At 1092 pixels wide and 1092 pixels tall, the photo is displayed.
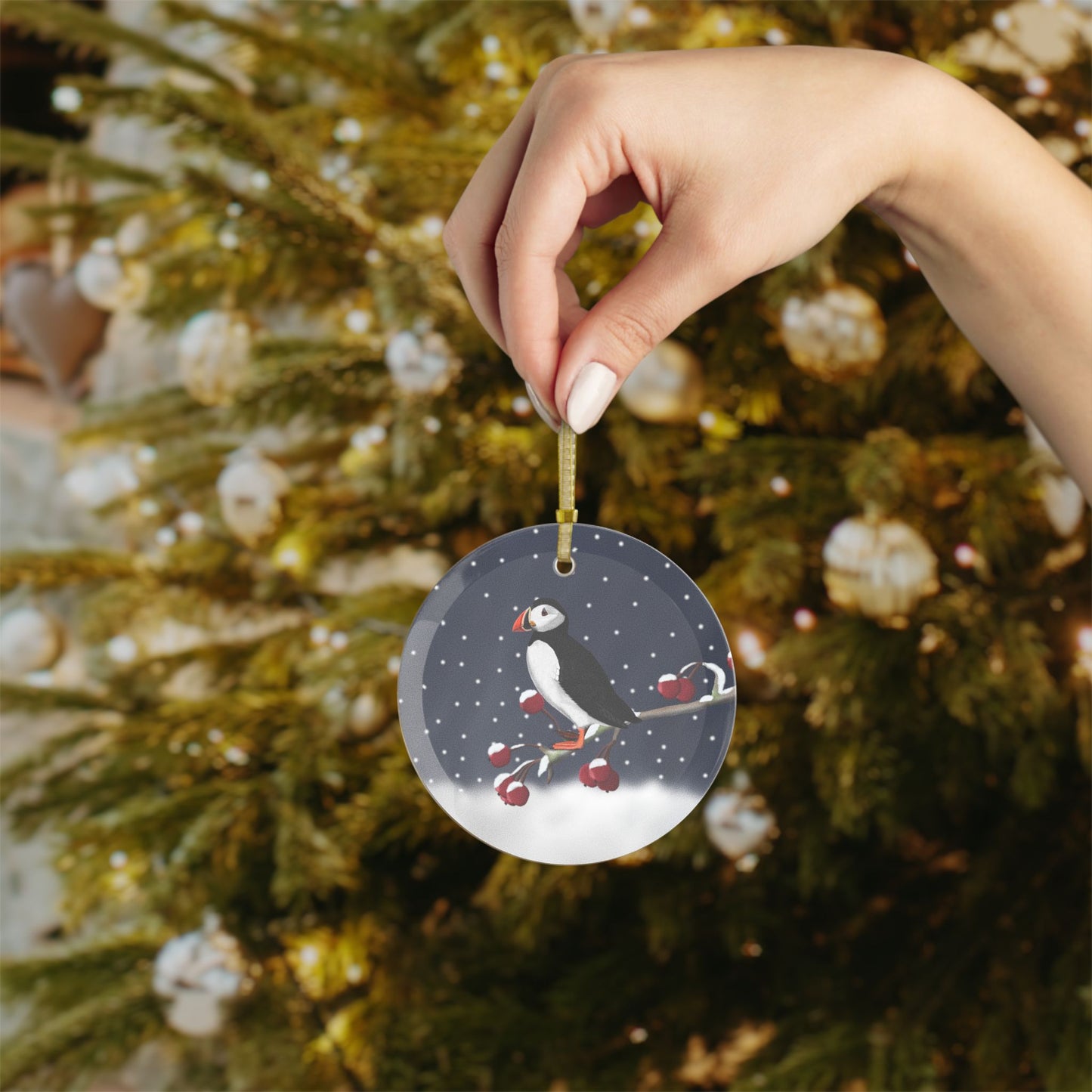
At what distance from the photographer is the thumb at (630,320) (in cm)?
38

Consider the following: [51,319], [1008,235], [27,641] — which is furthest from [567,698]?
[51,319]

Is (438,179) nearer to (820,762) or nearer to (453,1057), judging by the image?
(820,762)

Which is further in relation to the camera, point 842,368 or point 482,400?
point 482,400

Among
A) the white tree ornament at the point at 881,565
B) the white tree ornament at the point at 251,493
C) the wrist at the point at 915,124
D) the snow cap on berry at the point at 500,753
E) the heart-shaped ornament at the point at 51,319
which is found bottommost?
the heart-shaped ornament at the point at 51,319

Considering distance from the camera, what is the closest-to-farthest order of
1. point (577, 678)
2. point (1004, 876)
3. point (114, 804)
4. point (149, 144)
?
point (577, 678) → point (1004, 876) → point (114, 804) → point (149, 144)

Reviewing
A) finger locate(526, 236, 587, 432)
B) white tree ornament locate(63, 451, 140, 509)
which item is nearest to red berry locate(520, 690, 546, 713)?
finger locate(526, 236, 587, 432)

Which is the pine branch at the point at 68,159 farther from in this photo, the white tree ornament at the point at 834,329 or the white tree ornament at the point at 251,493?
the white tree ornament at the point at 834,329

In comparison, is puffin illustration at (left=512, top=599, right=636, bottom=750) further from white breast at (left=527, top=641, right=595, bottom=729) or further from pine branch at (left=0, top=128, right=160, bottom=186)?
pine branch at (left=0, top=128, right=160, bottom=186)

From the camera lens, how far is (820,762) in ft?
2.41

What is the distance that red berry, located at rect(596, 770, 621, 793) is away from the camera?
442mm

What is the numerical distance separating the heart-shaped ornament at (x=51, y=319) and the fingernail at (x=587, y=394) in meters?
1.45

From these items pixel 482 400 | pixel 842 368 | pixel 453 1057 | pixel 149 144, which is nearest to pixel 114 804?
pixel 453 1057

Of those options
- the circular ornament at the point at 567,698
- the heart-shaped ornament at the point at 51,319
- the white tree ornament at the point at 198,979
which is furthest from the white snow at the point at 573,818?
the heart-shaped ornament at the point at 51,319

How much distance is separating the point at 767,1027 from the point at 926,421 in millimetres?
642
